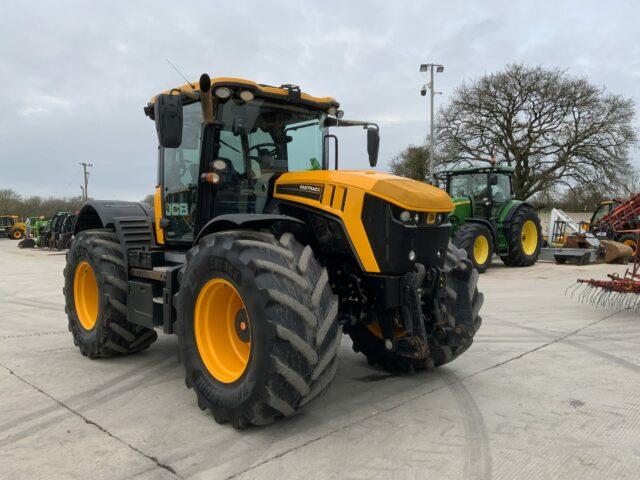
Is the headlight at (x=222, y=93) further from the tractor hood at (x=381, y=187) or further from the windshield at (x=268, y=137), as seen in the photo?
the tractor hood at (x=381, y=187)

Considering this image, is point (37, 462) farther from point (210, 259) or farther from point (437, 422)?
point (437, 422)

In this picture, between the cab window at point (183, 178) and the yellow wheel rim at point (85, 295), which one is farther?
the yellow wheel rim at point (85, 295)

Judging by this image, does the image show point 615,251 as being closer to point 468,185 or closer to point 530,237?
point 530,237

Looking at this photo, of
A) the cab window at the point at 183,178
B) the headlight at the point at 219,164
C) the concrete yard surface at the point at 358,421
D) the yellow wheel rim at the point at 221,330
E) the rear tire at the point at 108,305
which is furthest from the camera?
the rear tire at the point at 108,305

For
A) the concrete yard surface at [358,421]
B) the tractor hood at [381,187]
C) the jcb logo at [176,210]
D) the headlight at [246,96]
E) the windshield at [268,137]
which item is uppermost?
the headlight at [246,96]

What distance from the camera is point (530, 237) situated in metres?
14.3

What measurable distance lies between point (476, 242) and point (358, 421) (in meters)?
9.63

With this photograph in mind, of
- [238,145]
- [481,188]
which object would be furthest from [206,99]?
[481,188]

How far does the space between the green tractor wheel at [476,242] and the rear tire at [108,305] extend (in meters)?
8.10

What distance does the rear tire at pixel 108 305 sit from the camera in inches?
189

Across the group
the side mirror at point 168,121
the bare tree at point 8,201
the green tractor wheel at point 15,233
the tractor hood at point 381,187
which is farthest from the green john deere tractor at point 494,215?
the bare tree at point 8,201

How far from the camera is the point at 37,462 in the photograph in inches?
118

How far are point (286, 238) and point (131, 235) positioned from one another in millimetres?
2190

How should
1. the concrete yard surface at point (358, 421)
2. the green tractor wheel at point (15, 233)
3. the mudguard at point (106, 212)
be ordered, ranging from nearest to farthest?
the concrete yard surface at point (358, 421), the mudguard at point (106, 212), the green tractor wheel at point (15, 233)
